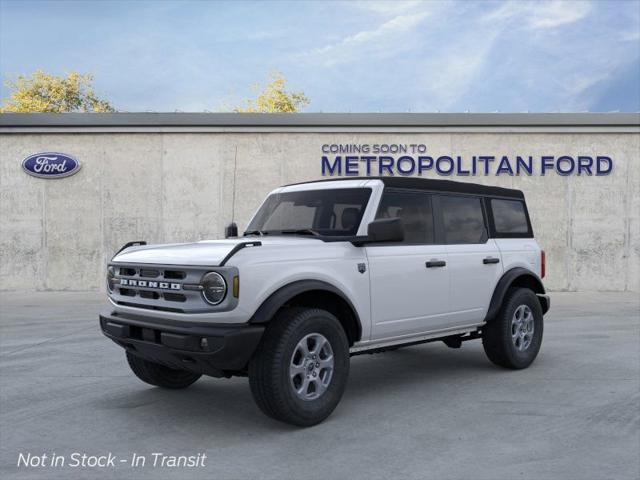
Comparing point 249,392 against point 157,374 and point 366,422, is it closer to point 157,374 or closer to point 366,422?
point 157,374

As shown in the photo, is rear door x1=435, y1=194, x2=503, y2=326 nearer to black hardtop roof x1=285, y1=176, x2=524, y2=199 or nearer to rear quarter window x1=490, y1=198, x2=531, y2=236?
black hardtop roof x1=285, y1=176, x2=524, y2=199

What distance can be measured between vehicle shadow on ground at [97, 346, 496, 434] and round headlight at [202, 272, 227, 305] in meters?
0.98

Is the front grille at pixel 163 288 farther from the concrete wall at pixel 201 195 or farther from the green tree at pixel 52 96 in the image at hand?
the green tree at pixel 52 96

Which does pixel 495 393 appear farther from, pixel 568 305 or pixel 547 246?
pixel 547 246

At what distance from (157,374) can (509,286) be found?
3.55 meters

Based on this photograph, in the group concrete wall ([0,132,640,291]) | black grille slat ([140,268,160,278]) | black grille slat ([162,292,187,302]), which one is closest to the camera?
black grille slat ([162,292,187,302])

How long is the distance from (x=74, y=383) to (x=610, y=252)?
13.0 meters

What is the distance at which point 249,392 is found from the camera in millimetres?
5191

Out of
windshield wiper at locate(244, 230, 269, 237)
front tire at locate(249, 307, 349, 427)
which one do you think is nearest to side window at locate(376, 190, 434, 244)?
windshield wiper at locate(244, 230, 269, 237)

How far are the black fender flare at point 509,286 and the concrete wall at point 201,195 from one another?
8.60 metres

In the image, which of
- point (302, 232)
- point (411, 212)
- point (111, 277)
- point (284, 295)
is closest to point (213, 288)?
point (284, 295)

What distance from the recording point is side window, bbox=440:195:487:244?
559 cm

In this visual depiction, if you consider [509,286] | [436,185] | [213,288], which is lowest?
[509,286]

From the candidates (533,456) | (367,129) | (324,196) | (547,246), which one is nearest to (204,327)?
(324,196)
